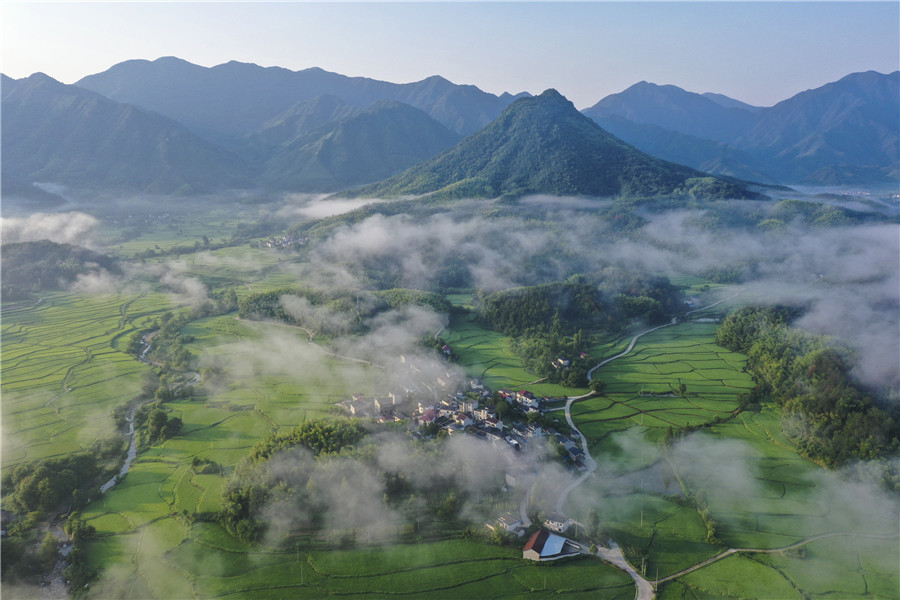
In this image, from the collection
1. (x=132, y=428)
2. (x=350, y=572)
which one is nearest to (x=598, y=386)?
(x=350, y=572)

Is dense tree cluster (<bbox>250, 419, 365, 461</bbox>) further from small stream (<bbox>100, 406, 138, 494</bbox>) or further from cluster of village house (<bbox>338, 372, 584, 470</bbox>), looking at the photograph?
small stream (<bbox>100, 406, 138, 494</bbox>)

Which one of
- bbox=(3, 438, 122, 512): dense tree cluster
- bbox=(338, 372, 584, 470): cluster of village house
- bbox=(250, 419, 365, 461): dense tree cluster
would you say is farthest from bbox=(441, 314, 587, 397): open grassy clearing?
bbox=(3, 438, 122, 512): dense tree cluster

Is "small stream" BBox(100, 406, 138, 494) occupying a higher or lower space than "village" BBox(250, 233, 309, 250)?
lower

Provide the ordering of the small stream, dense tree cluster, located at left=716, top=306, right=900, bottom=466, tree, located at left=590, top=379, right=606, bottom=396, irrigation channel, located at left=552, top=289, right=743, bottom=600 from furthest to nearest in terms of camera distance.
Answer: tree, located at left=590, top=379, right=606, bottom=396, dense tree cluster, located at left=716, top=306, right=900, bottom=466, the small stream, irrigation channel, located at left=552, top=289, right=743, bottom=600

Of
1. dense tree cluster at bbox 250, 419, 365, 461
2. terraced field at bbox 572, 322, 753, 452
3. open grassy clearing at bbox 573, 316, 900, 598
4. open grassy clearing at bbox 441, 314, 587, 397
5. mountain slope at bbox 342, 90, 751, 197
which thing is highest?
mountain slope at bbox 342, 90, 751, 197

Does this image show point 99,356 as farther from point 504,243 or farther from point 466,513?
point 504,243

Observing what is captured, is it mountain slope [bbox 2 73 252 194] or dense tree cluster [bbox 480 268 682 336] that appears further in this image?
mountain slope [bbox 2 73 252 194]

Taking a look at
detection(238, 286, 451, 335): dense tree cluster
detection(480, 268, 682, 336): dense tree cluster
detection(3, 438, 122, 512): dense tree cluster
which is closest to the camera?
detection(3, 438, 122, 512): dense tree cluster
